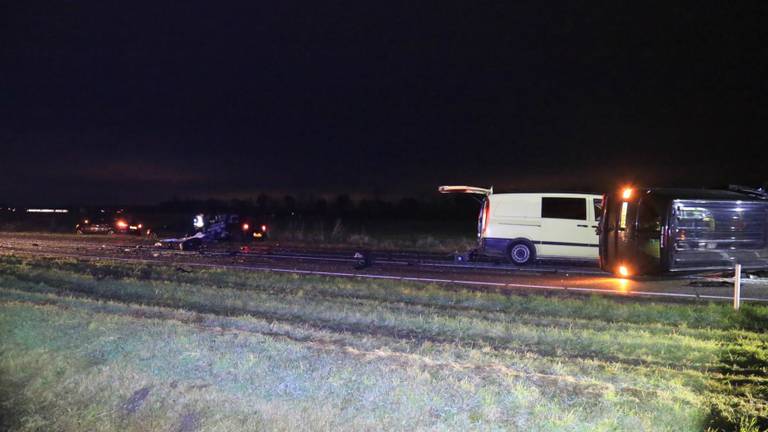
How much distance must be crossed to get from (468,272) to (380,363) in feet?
36.0

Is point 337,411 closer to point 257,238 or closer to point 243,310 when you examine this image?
point 243,310

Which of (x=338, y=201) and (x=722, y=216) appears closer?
(x=722, y=216)

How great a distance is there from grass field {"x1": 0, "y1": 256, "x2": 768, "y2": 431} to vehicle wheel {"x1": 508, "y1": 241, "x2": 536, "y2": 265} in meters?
→ 5.92

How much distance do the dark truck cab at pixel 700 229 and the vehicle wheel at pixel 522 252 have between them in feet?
26.2

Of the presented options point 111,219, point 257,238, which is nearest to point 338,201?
point 111,219

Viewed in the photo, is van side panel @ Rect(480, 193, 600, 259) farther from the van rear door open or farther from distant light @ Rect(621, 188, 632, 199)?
distant light @ Rect(621, 188, 632, 199)

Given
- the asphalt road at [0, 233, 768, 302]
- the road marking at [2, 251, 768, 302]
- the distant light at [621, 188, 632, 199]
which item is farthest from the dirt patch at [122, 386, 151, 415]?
the road marking at [2, 251, 768, 302]

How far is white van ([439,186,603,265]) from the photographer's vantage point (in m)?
18.6

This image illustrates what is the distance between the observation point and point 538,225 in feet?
62.8

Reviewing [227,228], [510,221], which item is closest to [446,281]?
[510,221]

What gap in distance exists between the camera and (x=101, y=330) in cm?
1003

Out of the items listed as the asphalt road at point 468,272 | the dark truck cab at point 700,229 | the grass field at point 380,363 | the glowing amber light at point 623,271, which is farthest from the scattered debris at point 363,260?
the dark truck cab at point 700,229

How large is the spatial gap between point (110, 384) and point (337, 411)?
3129mm

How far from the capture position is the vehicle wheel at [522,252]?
19375 millimetres
